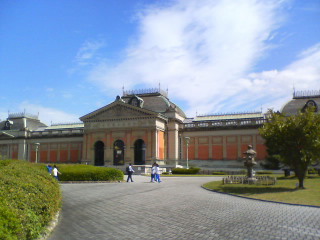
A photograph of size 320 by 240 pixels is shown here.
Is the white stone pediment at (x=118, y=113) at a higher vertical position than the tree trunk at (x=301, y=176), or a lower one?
higher

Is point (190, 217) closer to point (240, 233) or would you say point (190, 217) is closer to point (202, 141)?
point (240, 233)

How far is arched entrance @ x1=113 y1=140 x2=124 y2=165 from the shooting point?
188 ft

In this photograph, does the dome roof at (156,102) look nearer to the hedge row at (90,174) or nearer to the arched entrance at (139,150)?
the arched entrance at (139,150)

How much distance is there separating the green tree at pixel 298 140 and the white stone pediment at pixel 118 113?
3126cm

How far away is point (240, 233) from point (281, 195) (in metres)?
10.1

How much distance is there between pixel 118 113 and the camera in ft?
188

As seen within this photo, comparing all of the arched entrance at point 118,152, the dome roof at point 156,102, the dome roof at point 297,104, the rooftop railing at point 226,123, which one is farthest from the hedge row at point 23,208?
the dome roof at point 297,104

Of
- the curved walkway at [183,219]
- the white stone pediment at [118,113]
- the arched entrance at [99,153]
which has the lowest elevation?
the curved walkway at [183,219]

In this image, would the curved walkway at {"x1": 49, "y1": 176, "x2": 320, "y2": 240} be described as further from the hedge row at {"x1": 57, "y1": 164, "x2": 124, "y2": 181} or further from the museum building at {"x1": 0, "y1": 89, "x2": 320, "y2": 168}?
the museum building at {"x1": 0, "y1": 89, "x2": 320, "y2": 168}

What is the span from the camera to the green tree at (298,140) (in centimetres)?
2325

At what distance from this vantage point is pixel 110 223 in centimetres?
1211

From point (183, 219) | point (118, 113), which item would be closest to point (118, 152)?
point (118, 113)

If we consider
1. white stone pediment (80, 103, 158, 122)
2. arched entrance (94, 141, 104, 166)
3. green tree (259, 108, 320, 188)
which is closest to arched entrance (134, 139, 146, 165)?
white stone pediment (80, 103, 158, 122)

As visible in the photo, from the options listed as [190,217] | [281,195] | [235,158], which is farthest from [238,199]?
[235,158]
